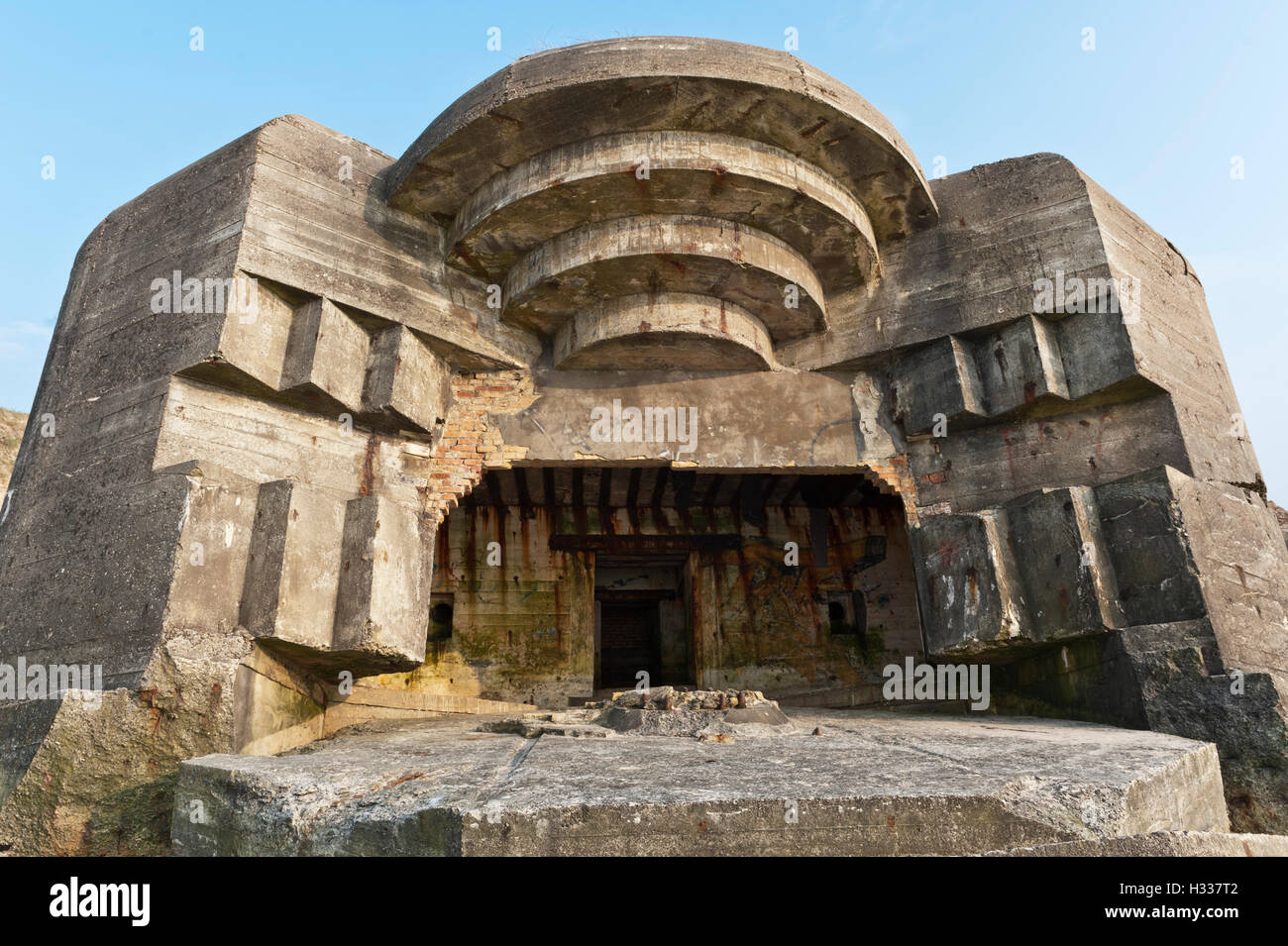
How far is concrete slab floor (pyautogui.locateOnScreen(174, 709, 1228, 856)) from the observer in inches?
114

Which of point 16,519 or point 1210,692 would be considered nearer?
point 1210,692

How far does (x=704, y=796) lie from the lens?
118 inches

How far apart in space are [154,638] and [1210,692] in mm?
6296

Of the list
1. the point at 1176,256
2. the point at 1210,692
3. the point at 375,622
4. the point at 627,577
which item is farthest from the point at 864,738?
the point at 627,577

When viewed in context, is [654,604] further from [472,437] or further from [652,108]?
[652,108]

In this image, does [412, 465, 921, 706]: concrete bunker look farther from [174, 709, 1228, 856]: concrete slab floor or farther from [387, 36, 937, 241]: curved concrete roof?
[174, 709, 1228, 856]: concrete slab floor

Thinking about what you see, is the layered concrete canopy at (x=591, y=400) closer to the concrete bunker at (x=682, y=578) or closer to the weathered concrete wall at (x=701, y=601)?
the weathered concrete wall at (x=701, y=601)

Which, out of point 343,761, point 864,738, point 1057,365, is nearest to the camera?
point 343,761

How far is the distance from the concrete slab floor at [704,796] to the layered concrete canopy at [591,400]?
1113mm

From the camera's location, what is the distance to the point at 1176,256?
769 cm

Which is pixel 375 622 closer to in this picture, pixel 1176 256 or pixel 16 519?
pixel 16 519

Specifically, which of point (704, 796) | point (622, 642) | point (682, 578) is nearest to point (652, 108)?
point (704, 796)

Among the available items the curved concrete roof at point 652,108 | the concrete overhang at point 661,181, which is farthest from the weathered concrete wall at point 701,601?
the curved concrete roof at point 652,108

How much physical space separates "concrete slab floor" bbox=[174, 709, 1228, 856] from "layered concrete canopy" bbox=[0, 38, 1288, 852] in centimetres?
111
